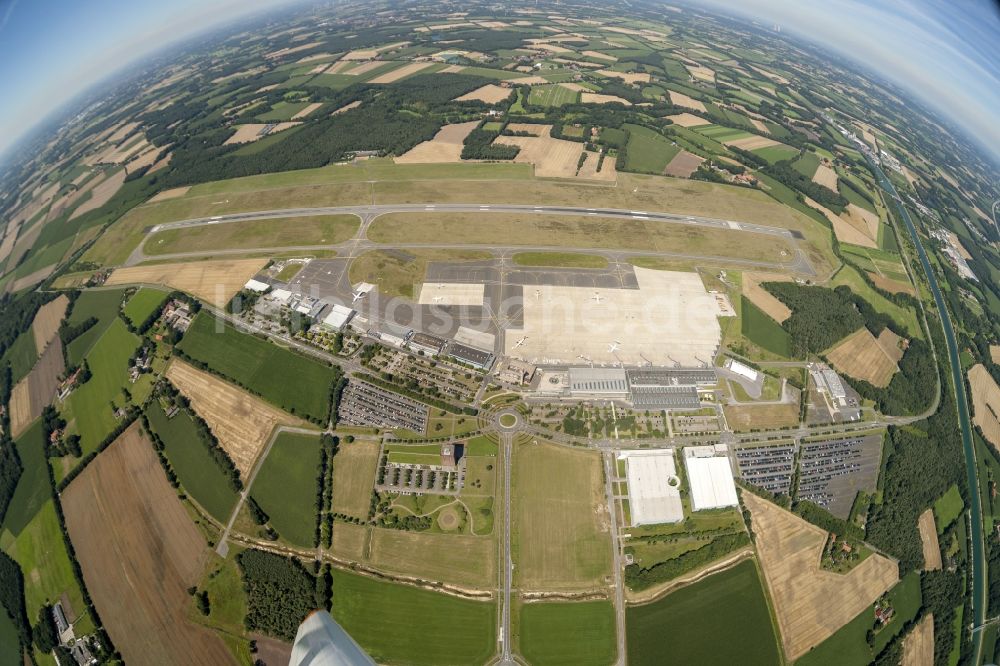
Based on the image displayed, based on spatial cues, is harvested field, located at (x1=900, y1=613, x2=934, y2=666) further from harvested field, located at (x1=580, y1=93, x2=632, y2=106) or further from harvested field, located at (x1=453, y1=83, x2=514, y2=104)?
harvested field, located at (x1=453, y1=83, x2=514, y2=104)

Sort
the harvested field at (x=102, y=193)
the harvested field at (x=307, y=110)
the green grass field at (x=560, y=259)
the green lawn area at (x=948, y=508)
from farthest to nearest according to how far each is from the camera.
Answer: the harvested field at (x=307, y=110) → the harvested field at (x=102, y=193) → the green grass field at (x=560, y=259) → the green lawn area at (x=948, y=508)

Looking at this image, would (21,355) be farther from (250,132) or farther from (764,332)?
(764,332)

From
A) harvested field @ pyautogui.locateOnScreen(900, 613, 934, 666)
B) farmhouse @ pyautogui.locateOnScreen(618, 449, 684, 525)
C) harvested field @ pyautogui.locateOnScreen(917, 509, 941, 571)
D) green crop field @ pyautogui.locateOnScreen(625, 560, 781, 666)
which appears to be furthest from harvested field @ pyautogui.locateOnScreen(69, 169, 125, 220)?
harvested field @ pyautogui.locateOnScreen(917, 509, 941, 571)

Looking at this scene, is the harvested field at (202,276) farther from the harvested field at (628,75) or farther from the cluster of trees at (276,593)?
the harvested field at (628,75)

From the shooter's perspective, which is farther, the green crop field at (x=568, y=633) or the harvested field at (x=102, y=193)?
the harvested field at (x=102, y=193)

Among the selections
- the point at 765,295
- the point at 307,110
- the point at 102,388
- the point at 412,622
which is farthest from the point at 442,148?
the point at 412,622

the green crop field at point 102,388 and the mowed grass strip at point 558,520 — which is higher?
the green crop field at point 102,388

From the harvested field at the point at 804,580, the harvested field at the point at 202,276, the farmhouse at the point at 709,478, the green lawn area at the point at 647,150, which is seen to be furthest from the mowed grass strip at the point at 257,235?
the harvested field at the point at 804,580
